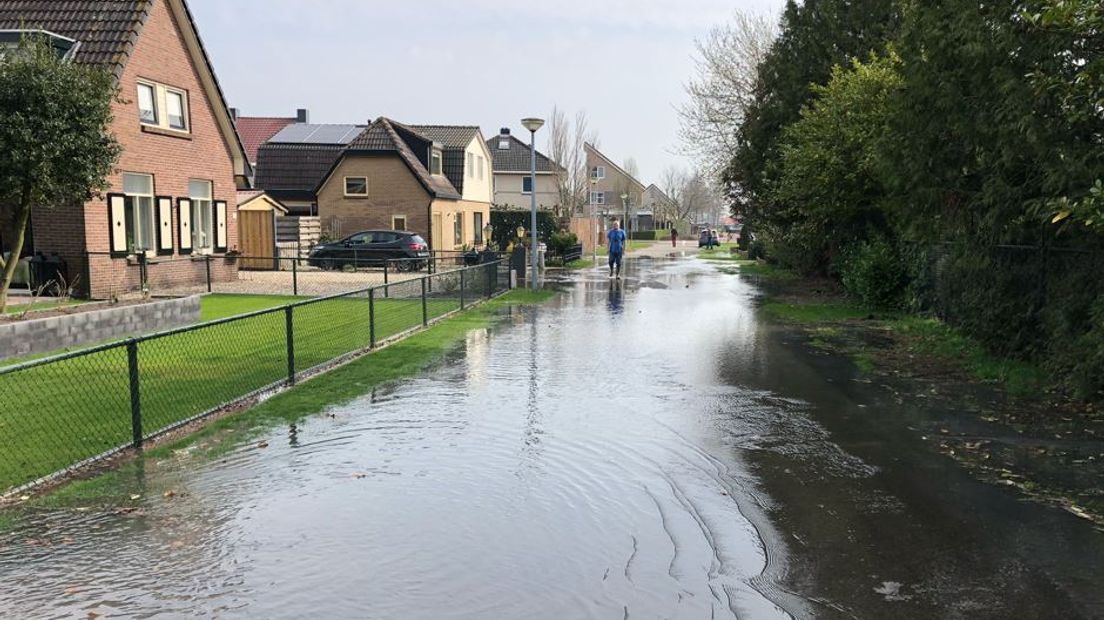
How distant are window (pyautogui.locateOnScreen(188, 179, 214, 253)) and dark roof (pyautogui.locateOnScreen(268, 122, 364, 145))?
17.7 meters

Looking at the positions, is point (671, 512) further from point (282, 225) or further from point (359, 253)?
point (282, 225)

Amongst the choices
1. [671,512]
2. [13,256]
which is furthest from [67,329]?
[671,512]

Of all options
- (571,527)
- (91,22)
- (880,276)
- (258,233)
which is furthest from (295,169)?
(571,527)

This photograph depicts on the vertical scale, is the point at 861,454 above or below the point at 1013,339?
below

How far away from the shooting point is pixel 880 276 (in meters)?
17.6

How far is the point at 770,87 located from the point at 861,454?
833 inches

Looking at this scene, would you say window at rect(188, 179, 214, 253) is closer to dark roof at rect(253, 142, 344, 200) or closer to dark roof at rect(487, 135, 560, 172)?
dark roof at rect(253, 142, 344, 200)

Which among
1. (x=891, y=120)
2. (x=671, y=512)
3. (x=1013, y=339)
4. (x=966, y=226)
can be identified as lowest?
(x=671, y=512)

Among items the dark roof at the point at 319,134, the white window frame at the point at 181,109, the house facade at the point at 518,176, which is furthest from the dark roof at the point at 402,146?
the house facade at the point at 518,176

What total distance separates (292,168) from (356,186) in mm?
4520

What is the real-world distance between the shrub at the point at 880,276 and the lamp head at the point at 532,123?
393 inches

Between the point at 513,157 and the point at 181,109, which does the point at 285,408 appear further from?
the point at 513,157

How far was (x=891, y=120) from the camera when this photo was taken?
11.5 metres

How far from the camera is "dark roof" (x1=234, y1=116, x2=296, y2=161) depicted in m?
48.8
